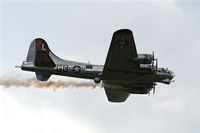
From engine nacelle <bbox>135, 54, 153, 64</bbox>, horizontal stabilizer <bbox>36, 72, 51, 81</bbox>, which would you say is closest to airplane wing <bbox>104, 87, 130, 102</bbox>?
horizontal stabilizer <bbox>36, 72, 51, 81</bbox>

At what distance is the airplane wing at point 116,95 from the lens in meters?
32.8

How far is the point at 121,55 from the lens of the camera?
26.9 meters

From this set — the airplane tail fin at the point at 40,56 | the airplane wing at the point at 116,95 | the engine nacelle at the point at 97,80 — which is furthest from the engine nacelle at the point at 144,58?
the airplane tail fin at the point at 40,56

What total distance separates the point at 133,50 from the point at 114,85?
4785 millimetres

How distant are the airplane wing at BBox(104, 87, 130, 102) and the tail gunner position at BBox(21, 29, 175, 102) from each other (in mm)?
80

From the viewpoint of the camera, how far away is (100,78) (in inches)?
1131

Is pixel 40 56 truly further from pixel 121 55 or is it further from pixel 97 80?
pixel 121 55

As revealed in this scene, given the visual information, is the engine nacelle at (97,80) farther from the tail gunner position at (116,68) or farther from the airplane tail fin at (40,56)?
the airplane tail fin at (40,56)

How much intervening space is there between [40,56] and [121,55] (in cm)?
653

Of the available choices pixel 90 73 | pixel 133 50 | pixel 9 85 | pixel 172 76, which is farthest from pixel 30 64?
pixel 172 76

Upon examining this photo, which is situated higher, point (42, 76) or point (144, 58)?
point (144, 58)

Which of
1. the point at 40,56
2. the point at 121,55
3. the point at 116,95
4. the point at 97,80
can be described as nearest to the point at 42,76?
the point at 40,56

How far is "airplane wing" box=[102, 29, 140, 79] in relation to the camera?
2567 cm

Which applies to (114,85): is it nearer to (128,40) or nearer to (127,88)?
(127,88)
